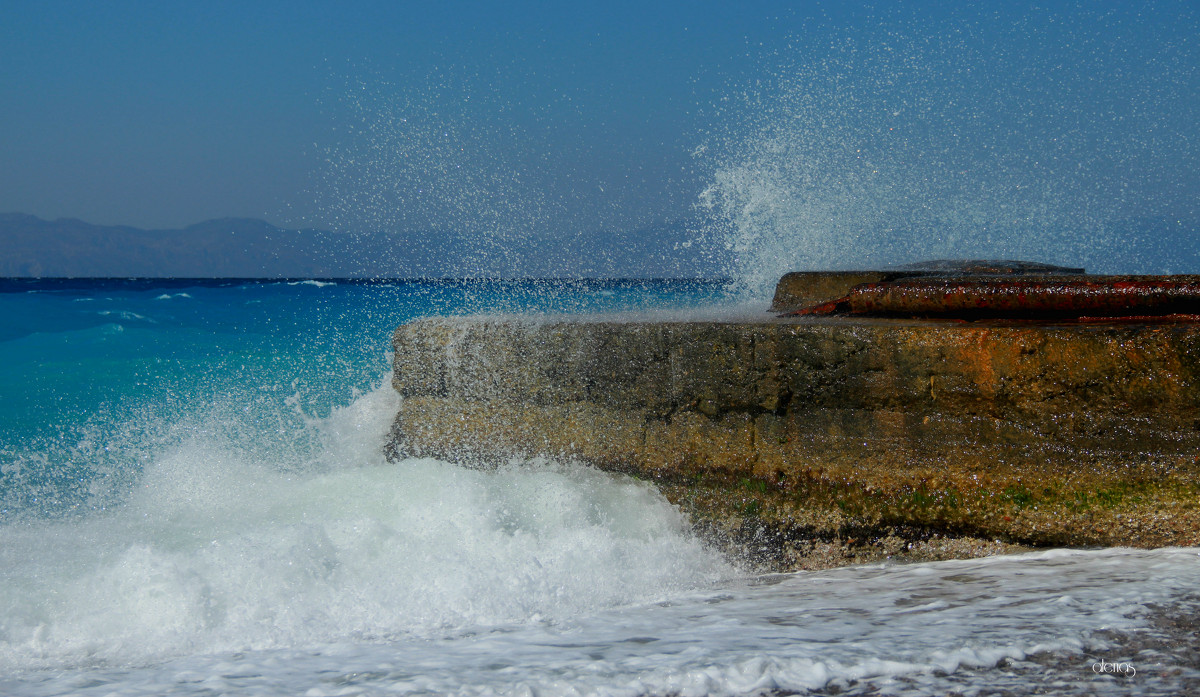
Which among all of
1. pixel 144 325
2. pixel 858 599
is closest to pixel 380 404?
pixel 858 599

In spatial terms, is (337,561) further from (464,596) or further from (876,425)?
(876,425)

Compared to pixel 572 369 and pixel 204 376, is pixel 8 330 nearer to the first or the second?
pixel 204 376

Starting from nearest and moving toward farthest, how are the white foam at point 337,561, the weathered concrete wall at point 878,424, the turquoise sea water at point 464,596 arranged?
the turquoise sea water at point 464,596 < the white foam at point 337,561 < the weathered concrete wall at point 878,424

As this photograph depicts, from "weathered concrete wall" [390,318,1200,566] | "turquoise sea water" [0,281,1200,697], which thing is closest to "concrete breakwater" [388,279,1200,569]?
"weathered concrete wall" [390,318,1200,566]

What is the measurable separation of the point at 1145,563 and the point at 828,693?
4.14ft

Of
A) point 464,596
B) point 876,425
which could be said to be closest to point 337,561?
point 464,596

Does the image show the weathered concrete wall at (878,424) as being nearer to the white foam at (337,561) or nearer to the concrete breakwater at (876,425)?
the concrete breakwater at (876,425)

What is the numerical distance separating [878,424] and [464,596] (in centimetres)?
147

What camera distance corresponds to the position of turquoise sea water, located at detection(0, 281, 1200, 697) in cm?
161

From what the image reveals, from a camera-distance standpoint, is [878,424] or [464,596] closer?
[464,596]

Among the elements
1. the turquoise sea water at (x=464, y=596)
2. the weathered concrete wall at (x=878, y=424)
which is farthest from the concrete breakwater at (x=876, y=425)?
the turquoise sea water at (x=464, y=596)

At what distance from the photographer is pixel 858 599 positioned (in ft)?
6.95

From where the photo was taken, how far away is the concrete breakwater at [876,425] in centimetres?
237

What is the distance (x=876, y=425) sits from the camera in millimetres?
2688
